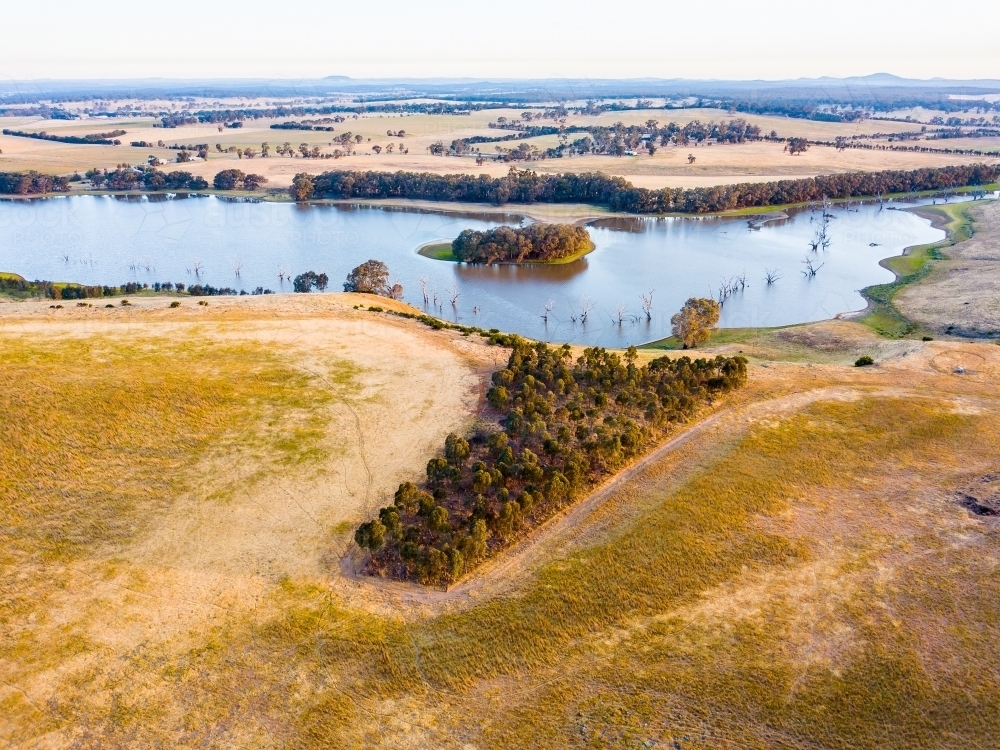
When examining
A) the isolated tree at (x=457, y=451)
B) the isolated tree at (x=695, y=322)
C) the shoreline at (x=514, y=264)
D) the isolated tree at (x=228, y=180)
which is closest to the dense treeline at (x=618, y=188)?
the isolated tree at (x=228, y=180)

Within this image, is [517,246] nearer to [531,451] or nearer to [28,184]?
Answer: [531,451]

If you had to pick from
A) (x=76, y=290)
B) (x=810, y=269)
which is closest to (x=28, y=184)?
(x=76, y=290)

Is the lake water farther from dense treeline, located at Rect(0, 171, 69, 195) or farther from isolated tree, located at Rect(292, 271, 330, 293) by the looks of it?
dense treeline, located at Rect(0, 171, 69, 195)

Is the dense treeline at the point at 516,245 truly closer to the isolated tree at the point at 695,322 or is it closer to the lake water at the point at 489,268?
the lake water at the point at 489,268

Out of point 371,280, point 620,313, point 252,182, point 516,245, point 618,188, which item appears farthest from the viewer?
point 252,182

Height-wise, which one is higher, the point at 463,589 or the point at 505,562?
the point at 505,562

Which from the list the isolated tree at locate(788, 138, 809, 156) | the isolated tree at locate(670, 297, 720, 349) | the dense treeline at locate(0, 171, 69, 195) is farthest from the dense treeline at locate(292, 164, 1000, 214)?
the isolated tree at locate(670, 297, 720, 349)

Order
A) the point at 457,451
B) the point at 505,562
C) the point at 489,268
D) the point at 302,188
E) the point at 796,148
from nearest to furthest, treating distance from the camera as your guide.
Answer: the point at 505,562
the point at 457,451
the point at 489,268
the point at 302,188
the point at 796,148

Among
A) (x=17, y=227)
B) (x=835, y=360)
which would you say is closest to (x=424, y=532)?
(x=835, y=360)
